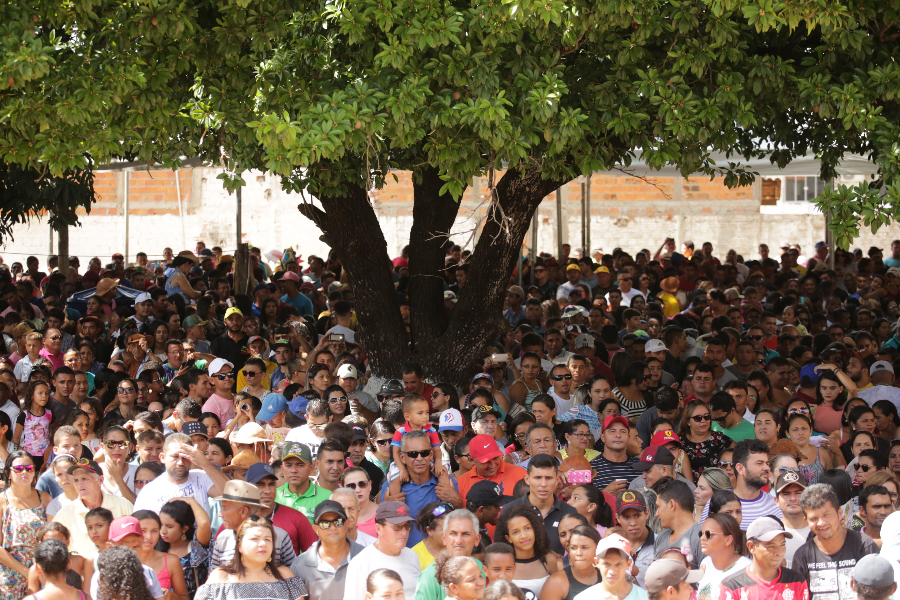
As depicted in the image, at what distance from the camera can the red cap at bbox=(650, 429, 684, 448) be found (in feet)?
25.6

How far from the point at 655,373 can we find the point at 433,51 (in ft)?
13.9

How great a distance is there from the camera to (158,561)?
620 centimetres

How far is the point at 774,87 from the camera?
7.92 m

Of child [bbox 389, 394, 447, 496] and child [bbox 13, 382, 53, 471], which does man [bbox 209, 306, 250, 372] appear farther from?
child [bbox 389, 394, 447, 496]

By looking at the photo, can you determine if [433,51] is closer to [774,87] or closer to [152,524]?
[774,87]

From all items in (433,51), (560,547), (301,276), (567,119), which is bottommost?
(560,547)

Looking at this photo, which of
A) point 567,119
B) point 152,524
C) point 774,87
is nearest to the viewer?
point 152,524

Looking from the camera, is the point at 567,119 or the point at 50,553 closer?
the point at 50,553

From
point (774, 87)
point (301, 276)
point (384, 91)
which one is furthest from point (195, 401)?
point (301, 276)

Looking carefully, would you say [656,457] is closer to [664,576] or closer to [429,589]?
[664,576]

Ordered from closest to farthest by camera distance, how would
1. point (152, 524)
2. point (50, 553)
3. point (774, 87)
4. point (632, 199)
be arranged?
1. point (50, 553)
2. point (152, 524)
3. point (774, 87)
4. point (632, 199)

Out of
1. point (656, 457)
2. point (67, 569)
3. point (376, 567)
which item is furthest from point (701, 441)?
point (67, 569)

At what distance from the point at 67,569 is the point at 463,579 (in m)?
2.10

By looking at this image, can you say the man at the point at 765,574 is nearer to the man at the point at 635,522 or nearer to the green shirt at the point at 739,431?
the man at the point at 635,522
